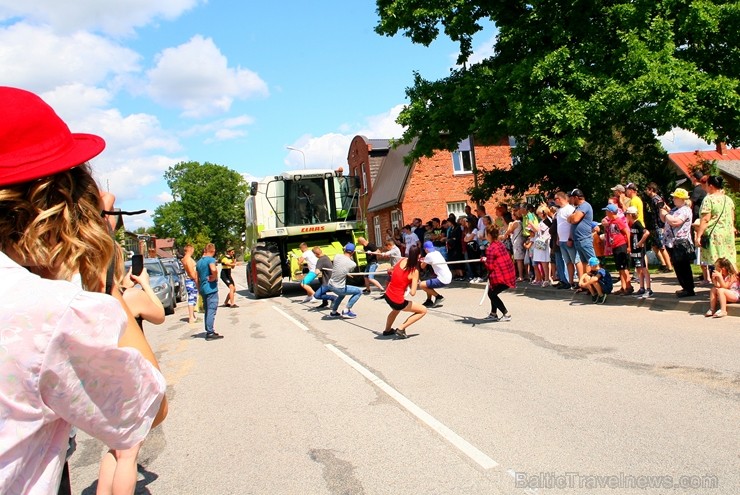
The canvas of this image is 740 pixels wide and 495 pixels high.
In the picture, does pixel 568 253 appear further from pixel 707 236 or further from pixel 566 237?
pixel 707 236

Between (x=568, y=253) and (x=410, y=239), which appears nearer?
(x=568, y=253)

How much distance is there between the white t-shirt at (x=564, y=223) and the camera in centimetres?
1209

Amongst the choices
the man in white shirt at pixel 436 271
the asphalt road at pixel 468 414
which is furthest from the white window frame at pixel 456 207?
the asphalt road at pixel 468 414

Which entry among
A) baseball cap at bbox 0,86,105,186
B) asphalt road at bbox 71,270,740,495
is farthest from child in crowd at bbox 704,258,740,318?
baseball cap at bbox 0,86,105,186

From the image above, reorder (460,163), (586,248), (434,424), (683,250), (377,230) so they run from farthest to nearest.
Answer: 1. (377,230)
2. (460,163)
3. (586,248)
4. (683,250)
5. (434,424)

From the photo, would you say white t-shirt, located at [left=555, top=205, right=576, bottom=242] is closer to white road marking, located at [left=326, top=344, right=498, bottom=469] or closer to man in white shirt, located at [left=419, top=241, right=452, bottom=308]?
man in white shirt, located at [left=419, top=241, right=452, bottom=308]

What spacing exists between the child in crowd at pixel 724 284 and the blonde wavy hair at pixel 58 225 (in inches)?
350

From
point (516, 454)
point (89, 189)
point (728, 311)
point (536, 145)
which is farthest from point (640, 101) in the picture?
point (89, 189)

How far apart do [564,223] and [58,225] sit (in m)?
11.8

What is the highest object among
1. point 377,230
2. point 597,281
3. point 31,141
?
point 377,230

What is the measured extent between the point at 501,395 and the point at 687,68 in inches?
406

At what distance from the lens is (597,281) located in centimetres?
1083

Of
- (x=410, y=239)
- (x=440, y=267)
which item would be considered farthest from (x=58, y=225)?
(x=410, y=239)

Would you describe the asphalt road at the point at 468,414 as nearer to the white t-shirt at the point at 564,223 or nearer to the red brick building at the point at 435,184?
the white t-shirt at the point at 564,223
